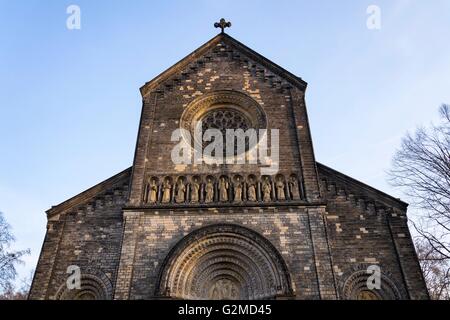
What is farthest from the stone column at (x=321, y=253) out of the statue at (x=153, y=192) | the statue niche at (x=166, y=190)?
the statue at (x=153, y=192)

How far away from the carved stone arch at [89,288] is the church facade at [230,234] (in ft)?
0.12

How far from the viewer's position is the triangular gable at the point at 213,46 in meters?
18.5

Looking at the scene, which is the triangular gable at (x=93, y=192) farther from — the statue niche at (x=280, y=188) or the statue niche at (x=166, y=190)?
the statue niche at (x=280, y=188)

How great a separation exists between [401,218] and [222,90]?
9.77 meters

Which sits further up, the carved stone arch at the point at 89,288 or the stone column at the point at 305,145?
the stone column at the point at 305,145

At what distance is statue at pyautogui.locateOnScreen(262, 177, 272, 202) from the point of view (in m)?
14.8

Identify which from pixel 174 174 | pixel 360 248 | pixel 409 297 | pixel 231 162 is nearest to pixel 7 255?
pixel 174 174

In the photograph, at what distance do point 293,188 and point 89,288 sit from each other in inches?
340

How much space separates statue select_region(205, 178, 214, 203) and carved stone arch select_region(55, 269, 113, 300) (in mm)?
4709

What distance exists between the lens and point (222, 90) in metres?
18.5

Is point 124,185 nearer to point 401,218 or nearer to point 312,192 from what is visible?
point 312,192

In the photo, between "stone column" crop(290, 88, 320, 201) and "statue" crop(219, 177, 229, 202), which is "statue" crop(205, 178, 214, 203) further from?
"stone column" crop(290, 88, 320, 201)

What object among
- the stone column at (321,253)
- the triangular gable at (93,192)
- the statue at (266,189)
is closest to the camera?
the stone column at (321,253)

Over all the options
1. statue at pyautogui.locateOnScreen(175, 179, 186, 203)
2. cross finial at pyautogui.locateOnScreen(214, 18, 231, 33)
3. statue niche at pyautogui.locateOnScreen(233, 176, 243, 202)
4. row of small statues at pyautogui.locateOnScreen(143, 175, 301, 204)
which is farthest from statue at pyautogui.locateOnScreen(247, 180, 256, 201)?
cross finial at pyautogui.locateOnScreen(214, 18, 231, 33)
